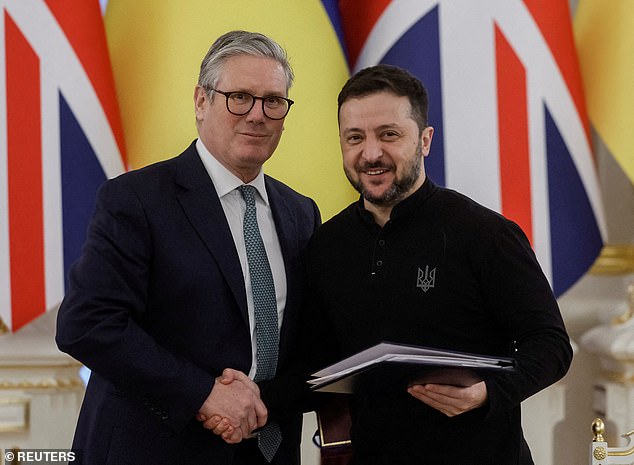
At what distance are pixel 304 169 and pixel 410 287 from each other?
0.79m

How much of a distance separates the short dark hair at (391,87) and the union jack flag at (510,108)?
0.66 meters

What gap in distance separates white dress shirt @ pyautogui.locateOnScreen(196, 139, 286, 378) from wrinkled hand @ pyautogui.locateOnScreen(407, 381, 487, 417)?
432mm

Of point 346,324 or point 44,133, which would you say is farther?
point 44,133

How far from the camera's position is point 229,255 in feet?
6.07

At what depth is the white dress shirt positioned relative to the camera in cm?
189

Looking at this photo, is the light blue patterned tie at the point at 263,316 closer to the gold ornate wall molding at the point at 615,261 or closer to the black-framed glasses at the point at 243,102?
the black-framed glasses at the point at 243,102

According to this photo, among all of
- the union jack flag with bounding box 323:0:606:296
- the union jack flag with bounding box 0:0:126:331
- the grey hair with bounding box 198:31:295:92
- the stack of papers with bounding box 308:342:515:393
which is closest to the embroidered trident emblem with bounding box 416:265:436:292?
the stack of papers with bounding box 308:342:515:393

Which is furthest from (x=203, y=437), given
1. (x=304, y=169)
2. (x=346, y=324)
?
(x=304, y=169)

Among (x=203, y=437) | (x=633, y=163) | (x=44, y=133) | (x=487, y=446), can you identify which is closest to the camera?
(x=487, y=446)

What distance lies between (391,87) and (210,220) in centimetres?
47

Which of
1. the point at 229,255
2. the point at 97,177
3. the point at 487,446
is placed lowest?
the point at 487,446

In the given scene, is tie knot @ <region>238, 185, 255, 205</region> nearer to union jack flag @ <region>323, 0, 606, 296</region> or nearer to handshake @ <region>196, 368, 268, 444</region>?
handshake @ <region>196, 368, 268, 444</region>

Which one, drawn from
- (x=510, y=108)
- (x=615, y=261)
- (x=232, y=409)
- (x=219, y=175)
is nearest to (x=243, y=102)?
(x=219, y=175)

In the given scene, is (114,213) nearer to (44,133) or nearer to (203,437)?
(203,437)
